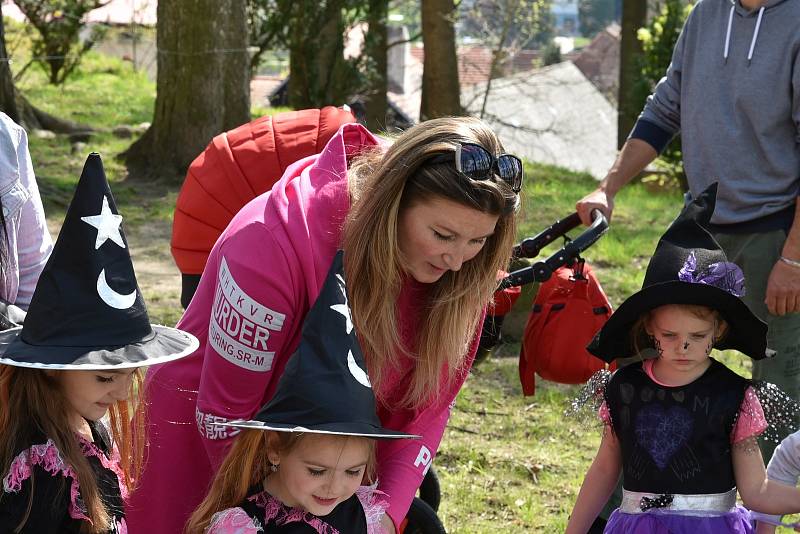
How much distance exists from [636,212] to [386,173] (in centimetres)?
798

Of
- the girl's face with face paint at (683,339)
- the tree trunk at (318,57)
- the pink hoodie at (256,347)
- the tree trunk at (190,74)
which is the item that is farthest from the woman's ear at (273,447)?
the tree trunk at (318,57)

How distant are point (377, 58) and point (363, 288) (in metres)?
14.3

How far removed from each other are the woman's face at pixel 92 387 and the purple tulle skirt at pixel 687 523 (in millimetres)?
1451

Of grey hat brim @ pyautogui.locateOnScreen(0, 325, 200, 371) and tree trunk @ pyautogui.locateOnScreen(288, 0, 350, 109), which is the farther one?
tree trunk @ pyautogui.locateOnScreen(288, 0, 350, 109)

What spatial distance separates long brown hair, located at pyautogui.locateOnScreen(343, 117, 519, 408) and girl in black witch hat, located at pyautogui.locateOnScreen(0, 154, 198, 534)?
1.47 ft

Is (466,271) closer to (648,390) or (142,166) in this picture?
(648,390)

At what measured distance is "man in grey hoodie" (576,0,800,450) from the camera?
3.56 meters

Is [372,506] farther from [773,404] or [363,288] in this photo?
[773,404]

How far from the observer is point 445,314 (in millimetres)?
2828

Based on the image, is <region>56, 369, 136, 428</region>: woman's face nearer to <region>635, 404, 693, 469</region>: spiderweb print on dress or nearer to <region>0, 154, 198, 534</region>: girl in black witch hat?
<region>0, 154, 198, 534</region>: girl in black witch hat

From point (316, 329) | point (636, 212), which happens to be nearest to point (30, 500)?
point (316, 329)

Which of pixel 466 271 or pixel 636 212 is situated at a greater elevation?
pixel 466 271

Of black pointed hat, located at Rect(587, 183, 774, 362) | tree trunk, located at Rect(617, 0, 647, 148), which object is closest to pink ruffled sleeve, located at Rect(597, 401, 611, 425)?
black pointed hat, located at Rect(587, 183, 774, 362)

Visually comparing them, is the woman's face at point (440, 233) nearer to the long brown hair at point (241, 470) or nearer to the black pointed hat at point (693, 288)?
the long brown hair at point (241, 470)
